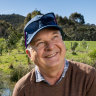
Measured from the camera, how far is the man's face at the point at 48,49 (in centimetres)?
190

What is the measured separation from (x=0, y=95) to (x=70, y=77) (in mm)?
6934

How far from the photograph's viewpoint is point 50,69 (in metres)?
1.96

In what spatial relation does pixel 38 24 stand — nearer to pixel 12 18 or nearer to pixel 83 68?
pixel 83 68

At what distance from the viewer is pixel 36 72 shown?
6.98ft

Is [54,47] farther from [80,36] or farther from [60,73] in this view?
[80,36]

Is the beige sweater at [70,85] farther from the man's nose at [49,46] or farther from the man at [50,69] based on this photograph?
the man's nose at [49,46]

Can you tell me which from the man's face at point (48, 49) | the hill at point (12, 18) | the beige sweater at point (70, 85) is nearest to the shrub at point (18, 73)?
the beige sweater at point (70, 85)

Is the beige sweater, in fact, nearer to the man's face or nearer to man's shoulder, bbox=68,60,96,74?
man's shoulder, bbox=68,60,96,74

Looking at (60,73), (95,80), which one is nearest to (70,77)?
(60,73)

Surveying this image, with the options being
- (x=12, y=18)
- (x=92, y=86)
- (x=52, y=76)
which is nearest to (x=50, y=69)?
(x=52, y=76)

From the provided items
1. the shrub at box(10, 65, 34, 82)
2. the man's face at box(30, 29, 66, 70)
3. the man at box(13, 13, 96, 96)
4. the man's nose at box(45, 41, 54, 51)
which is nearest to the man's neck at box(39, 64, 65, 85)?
the man at box(13, 13, 96, 96)

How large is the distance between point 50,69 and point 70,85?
23 cm

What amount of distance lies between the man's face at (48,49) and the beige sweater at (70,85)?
0.57 ft

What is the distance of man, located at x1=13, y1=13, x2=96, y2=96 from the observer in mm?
1910
